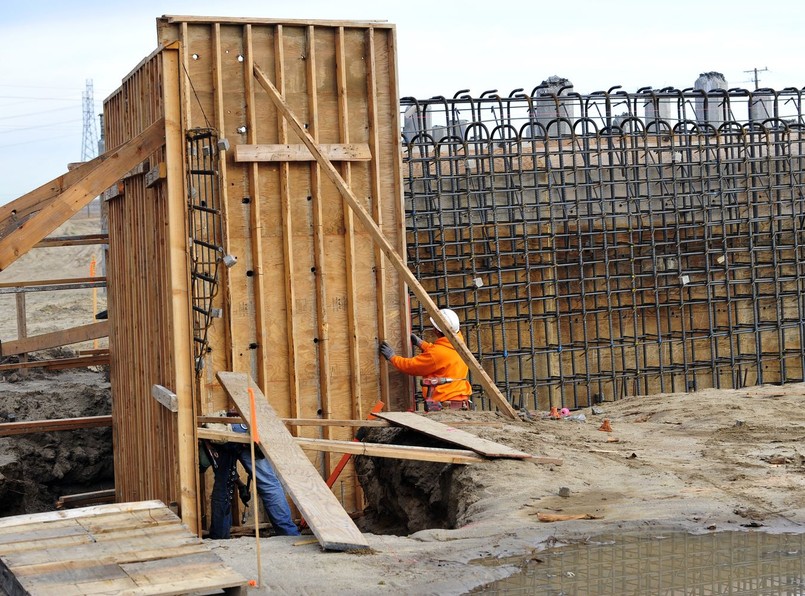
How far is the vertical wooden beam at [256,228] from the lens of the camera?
36.0ft

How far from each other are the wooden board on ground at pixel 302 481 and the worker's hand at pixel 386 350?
219 centimetres

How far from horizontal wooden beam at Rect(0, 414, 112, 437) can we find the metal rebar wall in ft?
14.7

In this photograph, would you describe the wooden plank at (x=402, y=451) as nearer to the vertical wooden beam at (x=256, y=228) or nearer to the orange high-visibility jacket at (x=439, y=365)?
the orange high-visibility jacket at (x=439, y=365)

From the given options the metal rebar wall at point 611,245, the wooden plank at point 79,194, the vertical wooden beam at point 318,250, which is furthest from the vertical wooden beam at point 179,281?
the metal rebar wall at point 611,245

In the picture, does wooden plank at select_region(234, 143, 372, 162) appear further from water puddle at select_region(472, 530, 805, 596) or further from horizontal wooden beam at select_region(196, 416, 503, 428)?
water puddle at select_region(472, 530, 805, 596)

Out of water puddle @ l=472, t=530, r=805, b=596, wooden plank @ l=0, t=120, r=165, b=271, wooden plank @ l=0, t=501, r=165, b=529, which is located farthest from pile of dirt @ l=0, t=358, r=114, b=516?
water puddle @ l=472, t=530, r=805, b=596

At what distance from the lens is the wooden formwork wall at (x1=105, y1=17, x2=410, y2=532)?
10883 mm

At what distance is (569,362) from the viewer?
16000 mm

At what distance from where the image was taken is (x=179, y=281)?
801cm

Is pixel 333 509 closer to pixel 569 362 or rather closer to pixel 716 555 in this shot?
pixel 716 555

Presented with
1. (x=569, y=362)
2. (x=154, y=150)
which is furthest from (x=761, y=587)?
(x=569, y=362)

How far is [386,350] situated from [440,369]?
0.65m

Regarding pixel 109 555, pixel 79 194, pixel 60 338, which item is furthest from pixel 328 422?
pixel 60 338

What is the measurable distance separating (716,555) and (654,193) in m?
10.7
